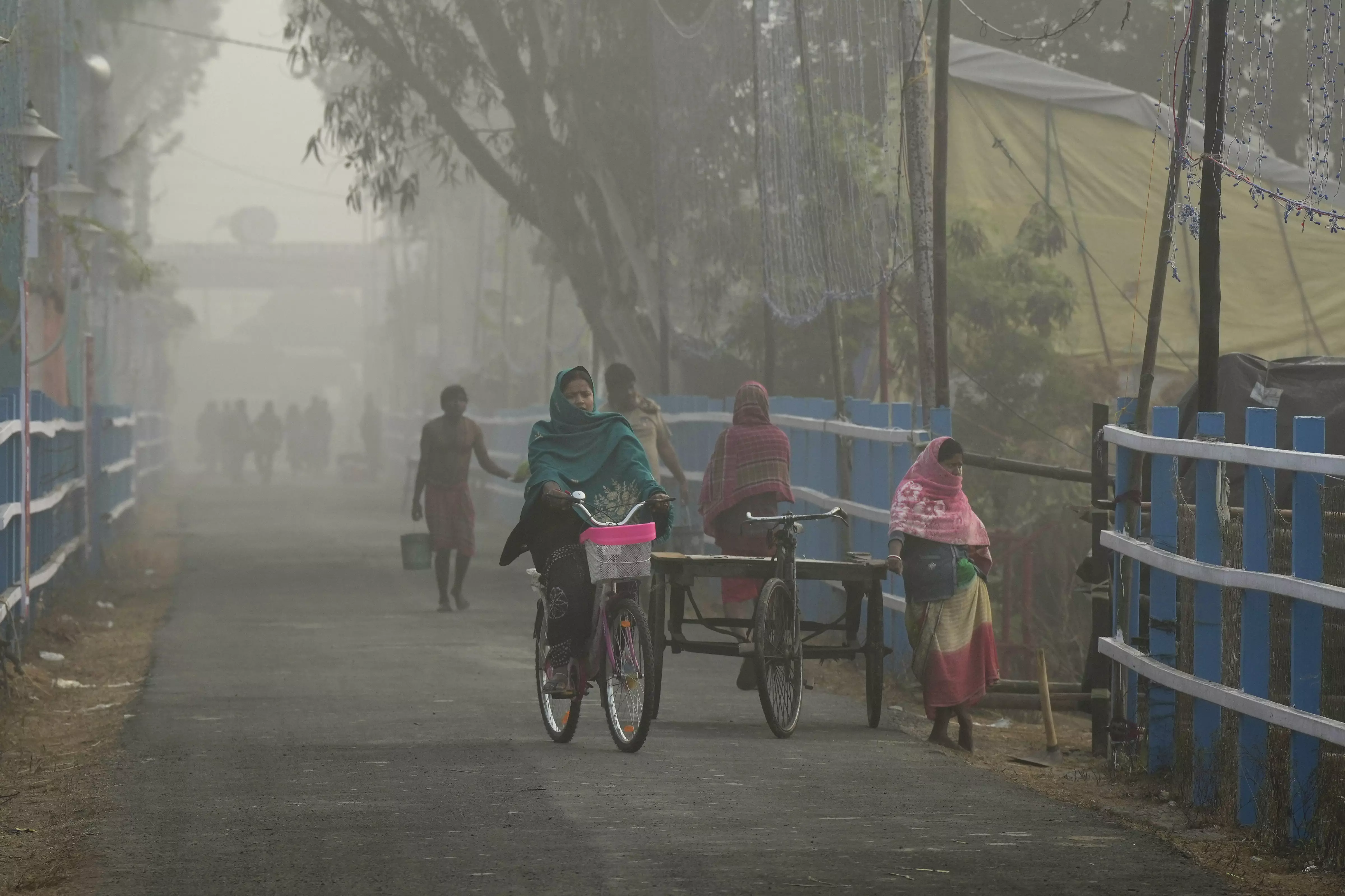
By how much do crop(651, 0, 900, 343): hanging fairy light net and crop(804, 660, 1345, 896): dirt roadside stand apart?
311 cm

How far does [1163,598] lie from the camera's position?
7922 millimetres

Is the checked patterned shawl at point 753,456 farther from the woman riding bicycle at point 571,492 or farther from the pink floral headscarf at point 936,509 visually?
the woman riding bicycle at point 571,492

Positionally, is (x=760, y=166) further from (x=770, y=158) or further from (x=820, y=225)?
(x=820, y=225)

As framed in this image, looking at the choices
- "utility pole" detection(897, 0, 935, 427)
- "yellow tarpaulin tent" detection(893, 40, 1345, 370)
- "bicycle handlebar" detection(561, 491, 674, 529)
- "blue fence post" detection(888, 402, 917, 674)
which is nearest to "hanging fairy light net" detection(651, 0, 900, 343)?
"utility pole" detection(897, 0, 935, 427)

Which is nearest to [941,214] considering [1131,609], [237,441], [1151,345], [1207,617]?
[1151,345]

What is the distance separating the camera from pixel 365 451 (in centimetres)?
5659

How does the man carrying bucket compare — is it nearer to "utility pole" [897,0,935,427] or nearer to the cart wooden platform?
"utility pole" [897,0,935,427]

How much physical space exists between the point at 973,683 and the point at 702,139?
11008mm

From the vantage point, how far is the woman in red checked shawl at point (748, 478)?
12.0 metres

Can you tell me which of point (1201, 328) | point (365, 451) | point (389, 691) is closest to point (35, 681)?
point (389, 691)

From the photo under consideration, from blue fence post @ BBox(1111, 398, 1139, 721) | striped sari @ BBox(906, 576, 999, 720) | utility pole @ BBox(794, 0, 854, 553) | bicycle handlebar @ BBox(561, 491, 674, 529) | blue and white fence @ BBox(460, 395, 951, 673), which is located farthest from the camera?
utility pole @ BBox(794, 0, 854, 553)

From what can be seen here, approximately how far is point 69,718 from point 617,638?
A: 3.44 meters

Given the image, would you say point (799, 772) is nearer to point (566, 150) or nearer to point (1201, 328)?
point (1201, 328)

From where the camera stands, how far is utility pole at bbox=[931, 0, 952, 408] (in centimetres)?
1195
